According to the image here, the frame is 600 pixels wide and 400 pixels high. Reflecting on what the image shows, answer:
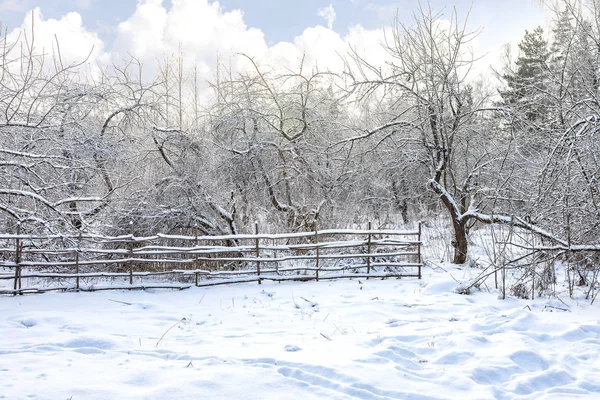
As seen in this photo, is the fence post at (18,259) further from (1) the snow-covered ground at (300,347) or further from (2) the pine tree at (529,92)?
(2) the pine tree at (529,92)

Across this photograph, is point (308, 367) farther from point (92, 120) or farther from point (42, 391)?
point (92, 120)

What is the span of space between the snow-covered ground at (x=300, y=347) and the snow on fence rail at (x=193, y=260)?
41.5 inches

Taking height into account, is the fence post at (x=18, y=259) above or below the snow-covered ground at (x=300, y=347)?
above

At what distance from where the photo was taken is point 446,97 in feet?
32.8

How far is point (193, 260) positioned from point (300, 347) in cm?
454

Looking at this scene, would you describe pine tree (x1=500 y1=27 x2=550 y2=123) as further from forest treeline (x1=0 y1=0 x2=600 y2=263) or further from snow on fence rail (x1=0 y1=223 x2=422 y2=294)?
snow on fence rail (x1=0 y1=223 x2=422 y2=294)

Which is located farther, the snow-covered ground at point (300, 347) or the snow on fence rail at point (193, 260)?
the snow on fence rail at point (193, 260)

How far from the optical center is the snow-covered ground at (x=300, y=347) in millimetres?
3357

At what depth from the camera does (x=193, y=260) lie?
839 centimetres

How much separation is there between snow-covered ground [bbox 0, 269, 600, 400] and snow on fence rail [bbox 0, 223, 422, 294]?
106cm

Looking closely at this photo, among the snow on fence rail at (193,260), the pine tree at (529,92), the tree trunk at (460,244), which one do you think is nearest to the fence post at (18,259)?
the snow on fence rail at (193,260)

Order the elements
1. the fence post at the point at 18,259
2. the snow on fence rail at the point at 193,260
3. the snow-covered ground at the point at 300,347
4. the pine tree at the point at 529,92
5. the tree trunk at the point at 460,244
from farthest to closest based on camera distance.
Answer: the tree trunk at the point at 460,244 < the snow on fence rail at the point at 193,260 < the fence post at the point at 18,259 < the pine tree at the point at 529,92 < the snow-covered ground at the point at 300,347

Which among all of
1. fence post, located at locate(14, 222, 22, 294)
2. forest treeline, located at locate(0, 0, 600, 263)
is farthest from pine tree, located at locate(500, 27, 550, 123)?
fence post, located at locate(14, 222, 22, 294)

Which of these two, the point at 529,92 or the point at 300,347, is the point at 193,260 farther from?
the point at 529,92
